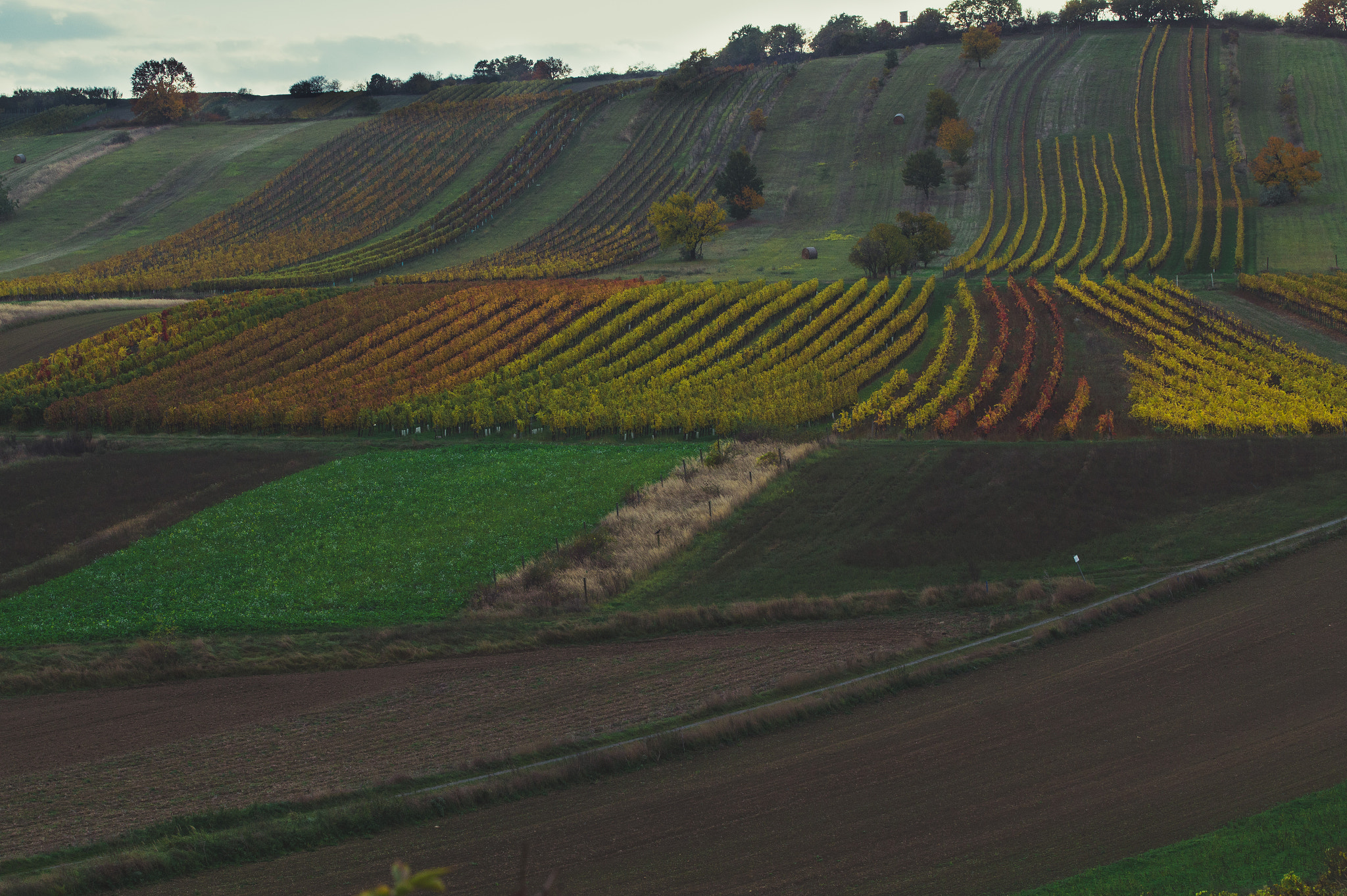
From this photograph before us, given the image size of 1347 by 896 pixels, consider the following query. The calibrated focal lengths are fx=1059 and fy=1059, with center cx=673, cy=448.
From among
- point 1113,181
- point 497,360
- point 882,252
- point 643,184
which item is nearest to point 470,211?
point 643,184

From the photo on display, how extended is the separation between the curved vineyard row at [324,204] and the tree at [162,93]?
32.8m

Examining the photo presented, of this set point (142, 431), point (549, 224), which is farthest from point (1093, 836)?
point (549, 224)

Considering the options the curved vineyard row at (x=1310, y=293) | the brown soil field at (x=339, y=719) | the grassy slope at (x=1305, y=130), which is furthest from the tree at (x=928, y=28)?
the brown soil field at (x=339, y=719)

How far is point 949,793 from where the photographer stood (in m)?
19.9

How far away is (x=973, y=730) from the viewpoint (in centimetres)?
2244

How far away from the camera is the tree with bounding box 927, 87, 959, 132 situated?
122125mm

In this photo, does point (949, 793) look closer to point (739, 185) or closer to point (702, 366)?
point (702, 366)

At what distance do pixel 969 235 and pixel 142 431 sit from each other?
71705mm

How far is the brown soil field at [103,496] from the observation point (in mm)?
36719

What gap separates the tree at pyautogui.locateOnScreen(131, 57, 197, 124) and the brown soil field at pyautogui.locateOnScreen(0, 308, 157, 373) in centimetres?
9433

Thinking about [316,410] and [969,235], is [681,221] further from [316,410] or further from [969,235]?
[316,410]

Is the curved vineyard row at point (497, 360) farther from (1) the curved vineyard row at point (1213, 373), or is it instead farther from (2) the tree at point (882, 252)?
(1) the curved vineyard row at point (1213, 373)

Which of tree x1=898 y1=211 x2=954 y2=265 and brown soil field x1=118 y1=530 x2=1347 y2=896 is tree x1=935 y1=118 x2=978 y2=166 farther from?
brown soil field x1=118 y1=530 x2=1347 y2=896

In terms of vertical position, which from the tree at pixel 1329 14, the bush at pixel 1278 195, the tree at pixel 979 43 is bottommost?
the bush at pixel 1278 195
